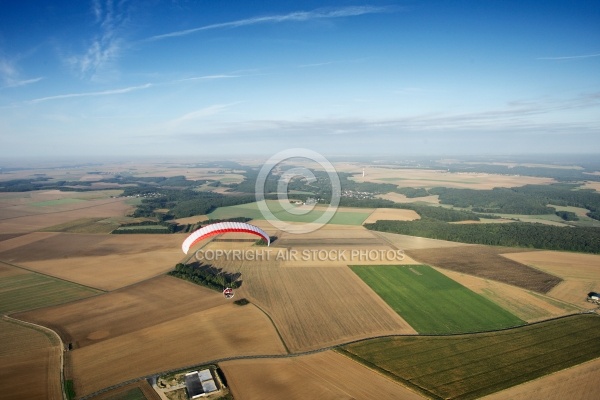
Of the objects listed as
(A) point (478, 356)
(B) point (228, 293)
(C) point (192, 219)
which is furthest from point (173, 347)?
(C) point (192, 219)

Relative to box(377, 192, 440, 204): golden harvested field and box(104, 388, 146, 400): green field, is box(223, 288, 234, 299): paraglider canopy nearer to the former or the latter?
box(104, 388, 146, 400): green field

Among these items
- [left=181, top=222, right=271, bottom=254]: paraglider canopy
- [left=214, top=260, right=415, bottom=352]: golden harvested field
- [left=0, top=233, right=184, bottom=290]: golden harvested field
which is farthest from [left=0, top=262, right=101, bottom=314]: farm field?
[left=214, top=260, right=415, bottom=352]: golden harvested field

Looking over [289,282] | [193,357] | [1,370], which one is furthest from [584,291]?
[1,370]

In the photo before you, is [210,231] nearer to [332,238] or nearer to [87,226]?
[332,238]

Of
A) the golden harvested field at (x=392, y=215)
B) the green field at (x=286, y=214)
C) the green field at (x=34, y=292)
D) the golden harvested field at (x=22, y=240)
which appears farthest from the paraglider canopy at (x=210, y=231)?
the golden harvested field at (x=392, y=215)

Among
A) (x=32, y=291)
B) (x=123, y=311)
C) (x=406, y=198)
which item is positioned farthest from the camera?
(x=406, y=198)
